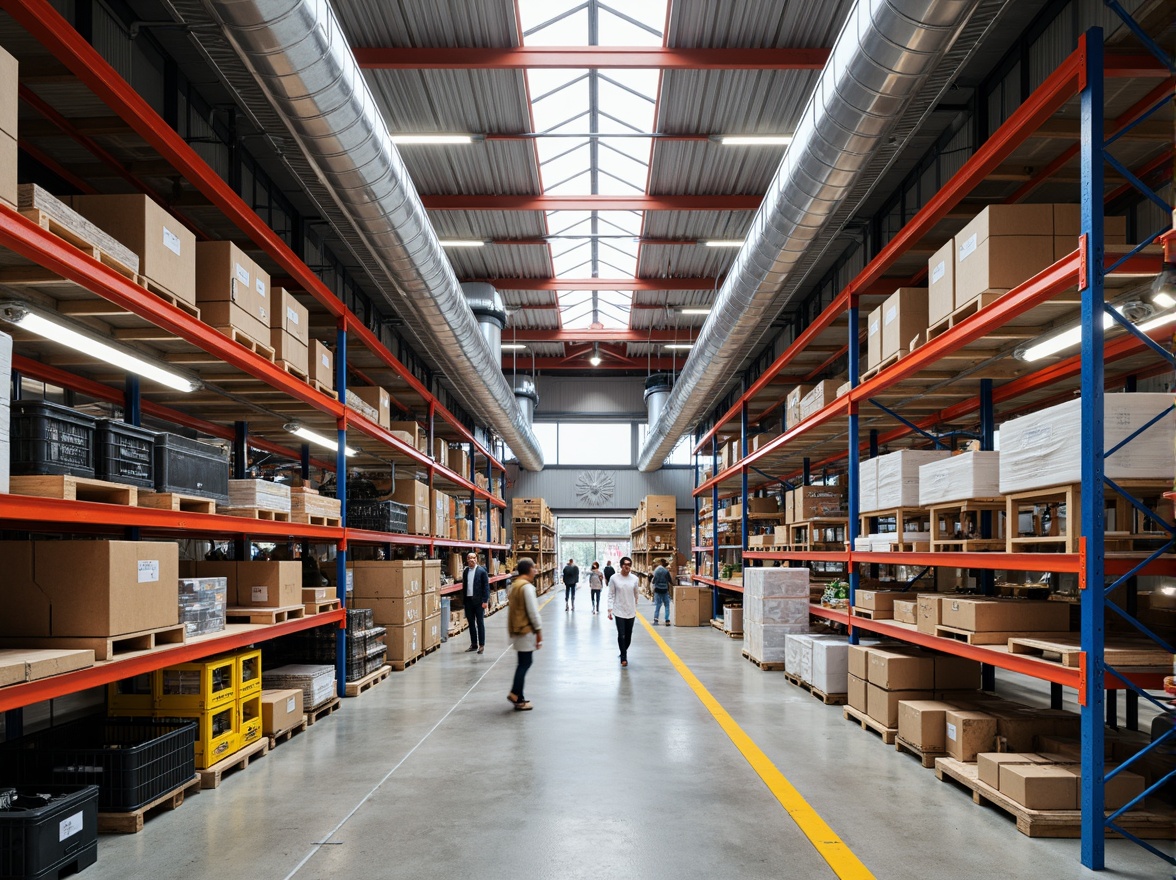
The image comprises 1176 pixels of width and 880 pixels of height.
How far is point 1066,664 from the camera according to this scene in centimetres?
549

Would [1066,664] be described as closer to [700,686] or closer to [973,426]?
[700,686]

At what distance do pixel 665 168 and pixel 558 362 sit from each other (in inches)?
757

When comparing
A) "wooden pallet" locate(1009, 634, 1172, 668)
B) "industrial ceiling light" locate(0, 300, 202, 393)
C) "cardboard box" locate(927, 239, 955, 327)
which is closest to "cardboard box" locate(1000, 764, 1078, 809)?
"wooden pallet" locate(1009, 634, 1172, 668)

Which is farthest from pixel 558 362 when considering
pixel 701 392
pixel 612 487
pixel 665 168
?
pixel 665 168

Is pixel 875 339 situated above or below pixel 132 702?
above

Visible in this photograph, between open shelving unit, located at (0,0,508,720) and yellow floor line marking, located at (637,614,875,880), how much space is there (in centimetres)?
462

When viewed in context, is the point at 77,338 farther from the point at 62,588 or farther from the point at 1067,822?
the point at 1067,822

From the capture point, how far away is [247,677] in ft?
25.4

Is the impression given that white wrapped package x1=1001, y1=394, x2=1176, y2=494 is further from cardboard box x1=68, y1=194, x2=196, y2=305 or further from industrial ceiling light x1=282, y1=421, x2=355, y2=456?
industrial ceiling light x1=282, y1=421, x2=355, y2=456

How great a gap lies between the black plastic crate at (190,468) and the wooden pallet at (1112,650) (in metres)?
6.43

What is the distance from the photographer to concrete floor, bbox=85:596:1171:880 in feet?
16.2

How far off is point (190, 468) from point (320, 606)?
3691mm

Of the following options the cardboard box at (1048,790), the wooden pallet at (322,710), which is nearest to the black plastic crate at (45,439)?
the wooden pallet at (322,710)

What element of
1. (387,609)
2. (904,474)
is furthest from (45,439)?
(387,609)
